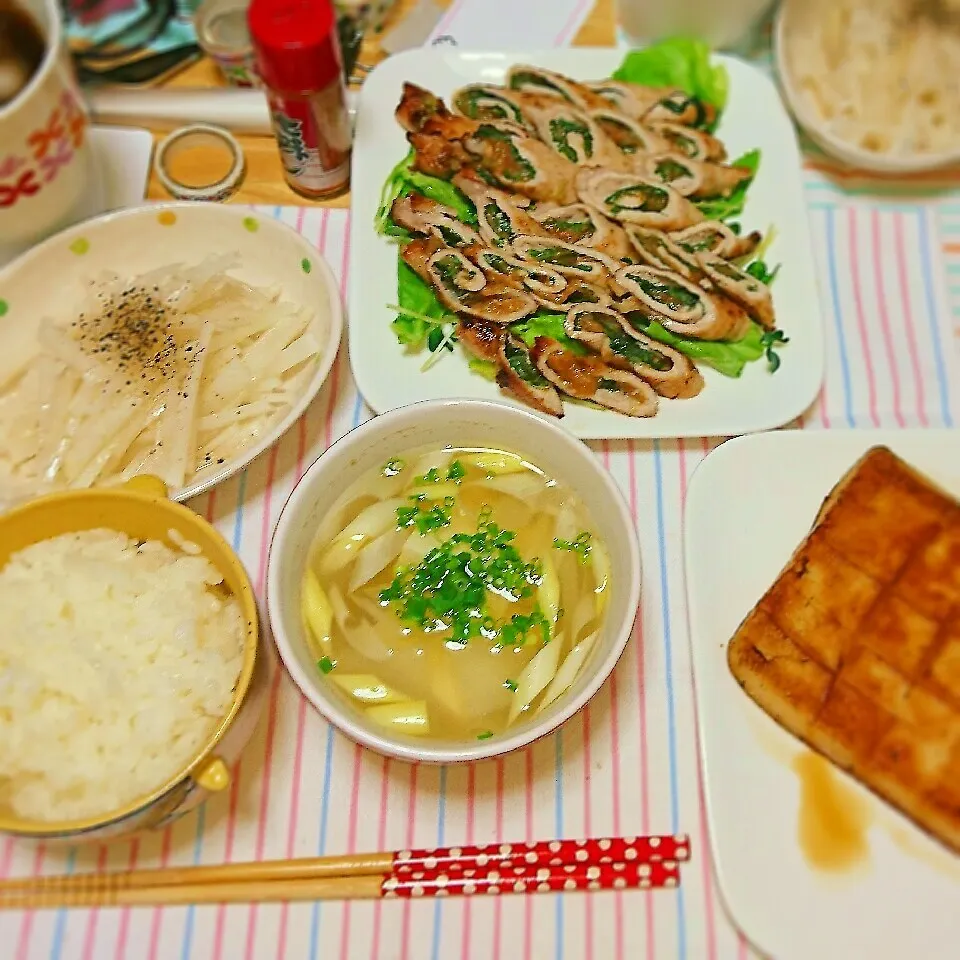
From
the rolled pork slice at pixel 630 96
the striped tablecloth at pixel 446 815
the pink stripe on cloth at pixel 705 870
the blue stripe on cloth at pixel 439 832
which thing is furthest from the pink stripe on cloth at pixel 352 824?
the rolled pork slice at pixel 630 96

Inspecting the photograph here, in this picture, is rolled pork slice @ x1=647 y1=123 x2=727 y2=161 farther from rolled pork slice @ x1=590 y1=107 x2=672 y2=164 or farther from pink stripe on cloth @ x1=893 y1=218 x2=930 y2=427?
pink stripe on cloth @ x1=893 y1=218 x2=930 y2=427

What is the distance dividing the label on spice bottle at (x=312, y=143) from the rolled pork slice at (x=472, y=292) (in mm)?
277

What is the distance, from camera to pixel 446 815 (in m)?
1.26

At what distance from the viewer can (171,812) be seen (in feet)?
3.70

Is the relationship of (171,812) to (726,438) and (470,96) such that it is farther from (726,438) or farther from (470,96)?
(470,96)

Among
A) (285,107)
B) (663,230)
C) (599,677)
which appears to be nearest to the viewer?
(599,677)

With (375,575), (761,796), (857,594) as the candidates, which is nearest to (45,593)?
(375,575)

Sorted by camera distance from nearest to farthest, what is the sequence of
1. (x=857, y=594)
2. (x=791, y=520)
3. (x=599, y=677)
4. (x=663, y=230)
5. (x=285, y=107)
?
(x=599, y=677) < (x=857, y=594) < (x=791, y=520) < (x=285, y=107) < (x=663, y=230)

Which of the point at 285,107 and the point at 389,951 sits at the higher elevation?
the point at 285,107

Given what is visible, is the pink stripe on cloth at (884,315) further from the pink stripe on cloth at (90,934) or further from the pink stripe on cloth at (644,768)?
the pink stripe on cloth at (90,934)

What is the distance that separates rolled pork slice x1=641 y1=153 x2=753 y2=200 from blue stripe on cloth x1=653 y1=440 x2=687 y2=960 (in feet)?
1.65

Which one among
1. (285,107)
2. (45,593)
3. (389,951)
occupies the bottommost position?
(389,951)

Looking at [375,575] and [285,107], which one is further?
[285,107]

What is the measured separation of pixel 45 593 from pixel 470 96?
3.80ft
